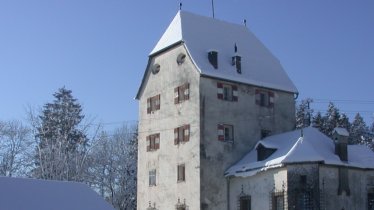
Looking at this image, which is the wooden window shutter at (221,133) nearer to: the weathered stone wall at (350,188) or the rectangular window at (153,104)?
the rectangular window at (153,104)

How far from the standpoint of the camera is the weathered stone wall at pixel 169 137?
42938 mm

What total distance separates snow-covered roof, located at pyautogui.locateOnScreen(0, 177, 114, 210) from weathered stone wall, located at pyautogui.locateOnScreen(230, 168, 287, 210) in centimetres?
1208

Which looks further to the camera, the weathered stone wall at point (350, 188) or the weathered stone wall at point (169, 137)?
the weathered stone wall at point (169, 137)

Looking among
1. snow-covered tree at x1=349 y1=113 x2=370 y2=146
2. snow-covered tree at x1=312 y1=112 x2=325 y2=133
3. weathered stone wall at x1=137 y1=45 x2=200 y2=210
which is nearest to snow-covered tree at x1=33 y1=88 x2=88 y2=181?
weathered stone wall at x1=137 y1=45 x2=200 y2=210

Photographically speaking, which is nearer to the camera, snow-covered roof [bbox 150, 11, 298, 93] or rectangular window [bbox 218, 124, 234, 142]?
rectangular window [bbox 218, 124, 234, 142]

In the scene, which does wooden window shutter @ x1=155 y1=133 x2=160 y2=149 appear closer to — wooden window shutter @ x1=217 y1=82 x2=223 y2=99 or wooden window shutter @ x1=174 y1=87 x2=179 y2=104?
wooden window shutter @ x1=174 y1=87 x2=179 y2=104

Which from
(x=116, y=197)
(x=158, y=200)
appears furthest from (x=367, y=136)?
(x=158, y=200)

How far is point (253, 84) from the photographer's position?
45156mm

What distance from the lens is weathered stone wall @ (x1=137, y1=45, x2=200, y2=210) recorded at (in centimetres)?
4294

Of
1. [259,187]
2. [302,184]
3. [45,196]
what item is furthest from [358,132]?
[45,196]

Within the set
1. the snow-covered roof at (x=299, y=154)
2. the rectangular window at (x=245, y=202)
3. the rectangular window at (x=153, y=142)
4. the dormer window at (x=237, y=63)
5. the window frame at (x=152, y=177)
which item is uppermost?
the dormer window at (x=237, y=63)

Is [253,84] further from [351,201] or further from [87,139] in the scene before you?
[87,139]

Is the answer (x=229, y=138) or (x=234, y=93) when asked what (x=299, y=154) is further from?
(x=234, y=93)

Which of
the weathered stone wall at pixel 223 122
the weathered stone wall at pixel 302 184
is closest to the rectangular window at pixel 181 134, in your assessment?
the weathered stone wall at pixel 223 122
